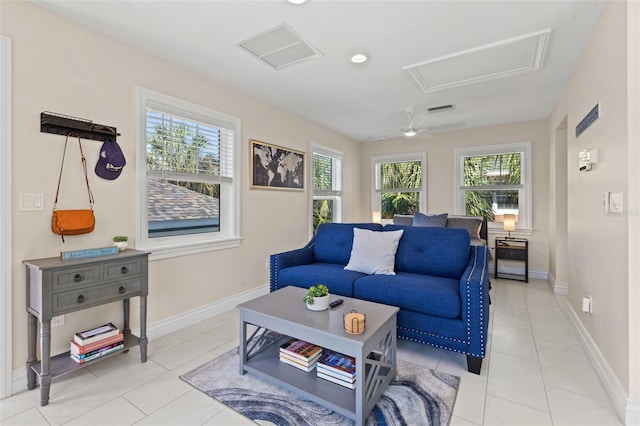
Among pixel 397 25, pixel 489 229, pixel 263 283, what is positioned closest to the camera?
pixel 397 25

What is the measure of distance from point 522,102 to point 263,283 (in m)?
4.04

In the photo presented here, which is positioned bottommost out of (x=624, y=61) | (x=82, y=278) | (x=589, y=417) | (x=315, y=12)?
(x=589, y=417)

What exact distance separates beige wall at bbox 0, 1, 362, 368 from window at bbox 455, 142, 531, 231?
3.77 m

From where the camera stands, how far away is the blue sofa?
214 cm

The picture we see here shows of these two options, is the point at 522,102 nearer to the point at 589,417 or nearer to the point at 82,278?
the point at 589,417

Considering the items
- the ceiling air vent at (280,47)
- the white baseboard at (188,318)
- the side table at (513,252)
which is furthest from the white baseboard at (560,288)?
the ceiling air vent at (280,47)

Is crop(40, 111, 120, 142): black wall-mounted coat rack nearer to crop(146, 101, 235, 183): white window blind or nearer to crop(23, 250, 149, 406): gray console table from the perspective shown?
crop(146, 101, 235, 183): white window blind

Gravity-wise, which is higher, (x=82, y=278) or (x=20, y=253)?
(x=20, y=253)

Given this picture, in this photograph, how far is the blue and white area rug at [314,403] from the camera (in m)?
1.67

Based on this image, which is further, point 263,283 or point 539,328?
point 263,283

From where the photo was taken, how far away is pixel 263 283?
384cm

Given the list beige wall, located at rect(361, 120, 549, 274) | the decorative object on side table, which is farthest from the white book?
beige wall, located at rect(361, 120, 549, 274)

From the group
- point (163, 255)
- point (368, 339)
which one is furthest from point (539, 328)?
point (163, 255)

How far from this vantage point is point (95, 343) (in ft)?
6.82
